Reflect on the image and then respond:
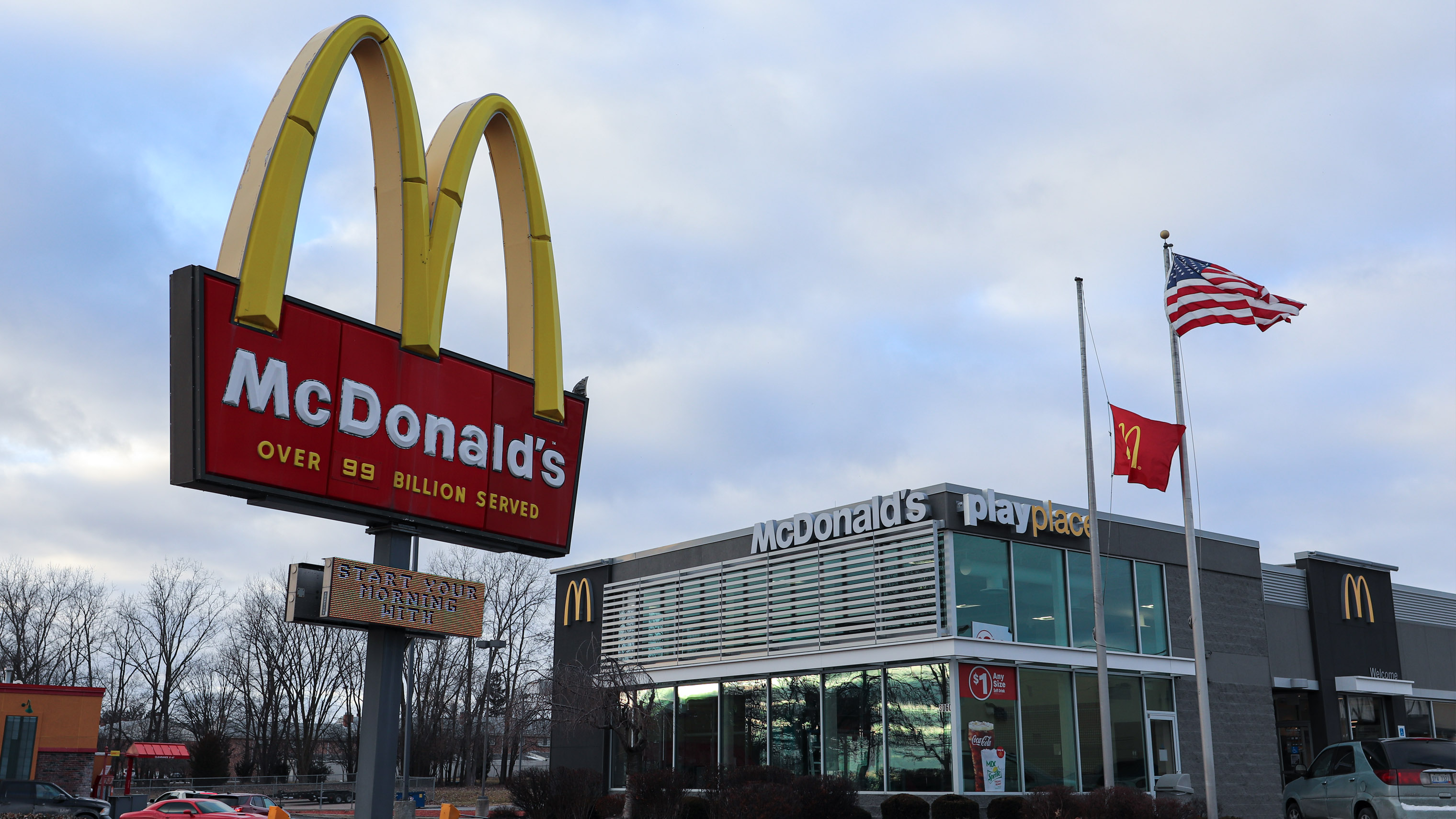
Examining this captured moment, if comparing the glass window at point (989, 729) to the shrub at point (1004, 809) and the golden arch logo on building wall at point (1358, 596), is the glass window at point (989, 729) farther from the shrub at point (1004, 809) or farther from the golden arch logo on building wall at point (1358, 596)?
the golden arch logo on building wall at point (1358, 596)

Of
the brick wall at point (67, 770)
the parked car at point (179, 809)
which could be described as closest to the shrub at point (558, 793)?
the parked car at point (179, 809)

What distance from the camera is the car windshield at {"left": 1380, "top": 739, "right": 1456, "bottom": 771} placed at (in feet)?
63.7

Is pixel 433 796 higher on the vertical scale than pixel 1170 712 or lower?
lower

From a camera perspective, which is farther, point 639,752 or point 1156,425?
point 639,752

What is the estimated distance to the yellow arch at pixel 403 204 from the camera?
44.4 feet

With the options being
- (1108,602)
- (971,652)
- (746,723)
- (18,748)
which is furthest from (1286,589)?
(18,748)

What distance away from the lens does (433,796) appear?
5578 cm

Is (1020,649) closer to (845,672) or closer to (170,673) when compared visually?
(845,672)

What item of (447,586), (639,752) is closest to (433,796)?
(639,752)

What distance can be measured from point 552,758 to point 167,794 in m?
12.0

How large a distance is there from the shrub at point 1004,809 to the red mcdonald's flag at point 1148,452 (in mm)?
7614

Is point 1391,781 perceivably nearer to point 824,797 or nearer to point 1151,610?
point 824,797

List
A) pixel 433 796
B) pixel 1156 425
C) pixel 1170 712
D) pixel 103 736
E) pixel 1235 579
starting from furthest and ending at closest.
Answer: pixel 103 736 < pixel 433 796 < pixel 1235 579 < pixel 1170 712 < pixel 1156 425

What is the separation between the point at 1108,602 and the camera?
29312mm
